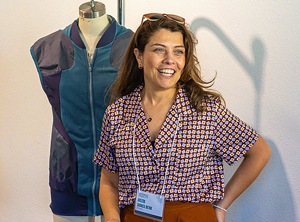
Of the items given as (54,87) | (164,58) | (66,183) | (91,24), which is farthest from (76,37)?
(66,183)

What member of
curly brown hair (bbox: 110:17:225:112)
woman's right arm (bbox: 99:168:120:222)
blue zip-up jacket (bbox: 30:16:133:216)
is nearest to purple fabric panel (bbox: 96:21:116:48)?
blue zip-up jacket (bbox: 30:16:133:216)

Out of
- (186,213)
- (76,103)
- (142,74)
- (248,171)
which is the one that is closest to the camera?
(186,213)

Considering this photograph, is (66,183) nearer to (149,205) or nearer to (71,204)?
(71,204)

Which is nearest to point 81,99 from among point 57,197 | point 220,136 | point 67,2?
point 57,197

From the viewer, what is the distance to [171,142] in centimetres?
108

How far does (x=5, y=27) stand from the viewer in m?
1.91

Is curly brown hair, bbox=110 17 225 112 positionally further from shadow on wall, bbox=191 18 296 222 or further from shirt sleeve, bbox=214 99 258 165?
shadow on wall, bbox=191 18 296 222

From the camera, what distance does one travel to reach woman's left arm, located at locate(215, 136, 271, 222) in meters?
1.14

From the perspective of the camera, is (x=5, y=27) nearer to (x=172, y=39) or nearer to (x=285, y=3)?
(x=172, y=39)

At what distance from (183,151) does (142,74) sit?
1.20 ft

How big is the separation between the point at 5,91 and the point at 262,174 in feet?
4.92

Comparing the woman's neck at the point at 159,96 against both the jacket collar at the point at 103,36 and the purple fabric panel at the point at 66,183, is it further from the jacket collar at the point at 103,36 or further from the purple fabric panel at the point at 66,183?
the purple fabric panel at the point at 66,183

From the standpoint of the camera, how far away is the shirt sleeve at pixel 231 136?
1.09m

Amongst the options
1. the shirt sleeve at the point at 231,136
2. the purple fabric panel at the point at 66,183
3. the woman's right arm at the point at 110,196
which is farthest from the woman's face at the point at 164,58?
the purple fabric panel at the point at 66,183
